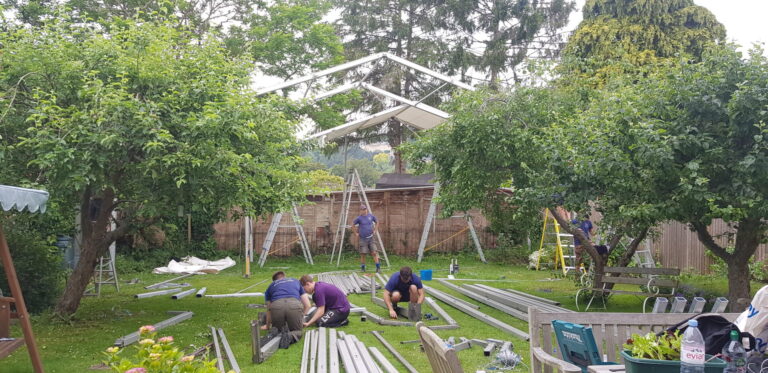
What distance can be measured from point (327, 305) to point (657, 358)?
6.93 m

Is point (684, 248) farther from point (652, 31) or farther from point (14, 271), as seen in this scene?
point (14, 271)

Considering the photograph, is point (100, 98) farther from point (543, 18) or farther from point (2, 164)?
point (543, 18)

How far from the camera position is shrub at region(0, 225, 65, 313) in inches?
416

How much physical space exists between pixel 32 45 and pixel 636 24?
18962 millimetres

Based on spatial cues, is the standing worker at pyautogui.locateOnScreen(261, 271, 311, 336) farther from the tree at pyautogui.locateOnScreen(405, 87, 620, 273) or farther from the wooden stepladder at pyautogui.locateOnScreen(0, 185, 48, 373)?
the tree at pyautogui.locateOnScreen(405, 87, 620, 273)

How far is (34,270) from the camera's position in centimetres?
1080

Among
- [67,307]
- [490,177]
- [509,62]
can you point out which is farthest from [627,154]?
[509,62]

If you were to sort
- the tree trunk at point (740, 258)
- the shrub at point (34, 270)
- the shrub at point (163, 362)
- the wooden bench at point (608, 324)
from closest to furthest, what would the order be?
the shrub at point (163, 362), the wooden bench at point (608, 324), the tree trunk at point (740, 258), the shrub at point (34, 270)

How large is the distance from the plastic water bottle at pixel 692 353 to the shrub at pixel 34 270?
34.5ft

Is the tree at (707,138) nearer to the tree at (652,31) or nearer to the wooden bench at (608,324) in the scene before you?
the wooden bench at (608,324)

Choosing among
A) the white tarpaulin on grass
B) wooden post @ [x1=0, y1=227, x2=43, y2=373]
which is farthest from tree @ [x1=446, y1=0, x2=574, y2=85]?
wooden post @ [x1=0, y1=227, x2=43, y2=373]

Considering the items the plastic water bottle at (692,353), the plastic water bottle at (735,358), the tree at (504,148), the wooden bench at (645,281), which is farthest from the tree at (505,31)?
the plastic water bottle at (692,353)

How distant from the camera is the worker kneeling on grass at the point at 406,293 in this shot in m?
10.1

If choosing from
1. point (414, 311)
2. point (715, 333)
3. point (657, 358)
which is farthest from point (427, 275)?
point (657, 358)
